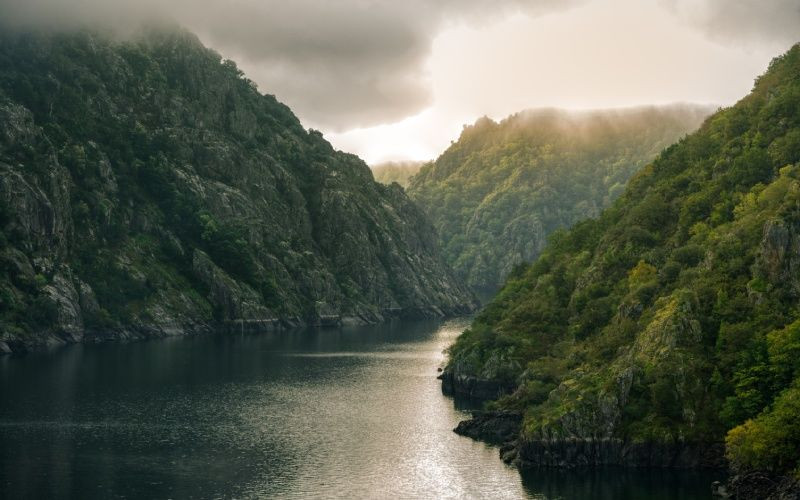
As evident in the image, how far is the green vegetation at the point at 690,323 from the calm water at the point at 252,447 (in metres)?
9.23

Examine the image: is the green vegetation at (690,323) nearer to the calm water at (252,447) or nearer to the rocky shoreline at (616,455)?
the rocky shoreline at (616,455)

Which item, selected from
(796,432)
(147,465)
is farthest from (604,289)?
(147,465)

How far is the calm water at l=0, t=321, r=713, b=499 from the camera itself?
4385 inches

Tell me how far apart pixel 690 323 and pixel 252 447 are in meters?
65.2

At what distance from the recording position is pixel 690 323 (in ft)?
428

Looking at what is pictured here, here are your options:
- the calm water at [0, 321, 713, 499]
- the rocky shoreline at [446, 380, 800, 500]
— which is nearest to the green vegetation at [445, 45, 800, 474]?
the rocky shoreline at [446, 380, 800, 500]

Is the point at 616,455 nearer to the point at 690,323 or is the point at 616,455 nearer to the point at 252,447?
the point at 690,323

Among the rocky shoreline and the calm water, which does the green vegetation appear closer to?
the rocky shoreline

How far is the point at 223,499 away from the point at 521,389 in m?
61.1

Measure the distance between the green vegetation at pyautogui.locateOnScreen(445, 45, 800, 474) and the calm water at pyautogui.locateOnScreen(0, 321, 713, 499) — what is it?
30.3 feet

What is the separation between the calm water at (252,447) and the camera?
11138 cm

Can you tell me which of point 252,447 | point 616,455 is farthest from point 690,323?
point 252,447

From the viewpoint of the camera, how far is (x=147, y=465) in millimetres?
121750

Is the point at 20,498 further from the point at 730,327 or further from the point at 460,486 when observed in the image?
the point at 730,327
